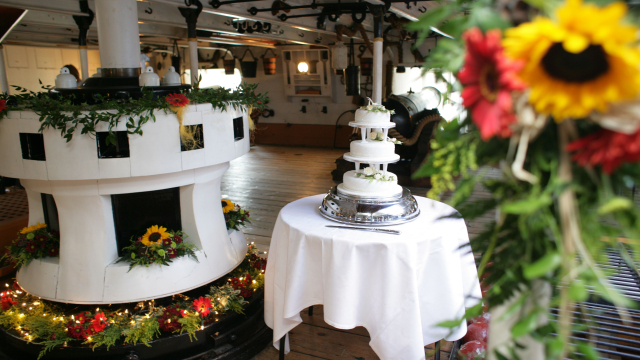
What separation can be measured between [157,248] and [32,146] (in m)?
0.90

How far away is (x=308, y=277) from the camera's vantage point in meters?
2.42

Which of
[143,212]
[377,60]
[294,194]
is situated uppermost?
[377,60]

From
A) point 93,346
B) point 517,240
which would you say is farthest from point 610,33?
point 93,346

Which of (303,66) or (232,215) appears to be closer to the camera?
(232,215)

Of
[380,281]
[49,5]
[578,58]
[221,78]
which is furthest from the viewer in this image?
[221,78]

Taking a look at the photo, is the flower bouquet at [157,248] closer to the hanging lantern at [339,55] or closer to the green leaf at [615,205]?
the green leaf at [615,205]

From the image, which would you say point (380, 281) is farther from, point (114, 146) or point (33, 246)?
point (33, 246)

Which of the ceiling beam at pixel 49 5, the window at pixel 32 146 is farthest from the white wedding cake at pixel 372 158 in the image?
the ceiling beam at pixel 49 5

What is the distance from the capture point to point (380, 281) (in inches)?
88.9

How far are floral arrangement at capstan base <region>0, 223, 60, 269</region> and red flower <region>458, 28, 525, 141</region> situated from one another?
3.07 meters

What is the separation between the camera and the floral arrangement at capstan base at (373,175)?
2.63 metres

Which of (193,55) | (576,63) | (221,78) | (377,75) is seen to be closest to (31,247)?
(377,75)

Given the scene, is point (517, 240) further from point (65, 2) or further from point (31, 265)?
point (65, 2)

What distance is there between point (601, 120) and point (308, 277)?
6.54ft
